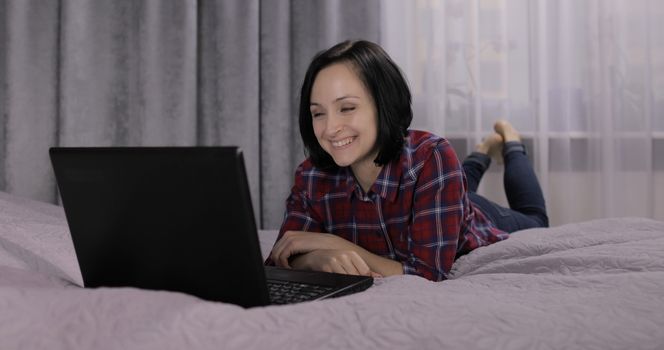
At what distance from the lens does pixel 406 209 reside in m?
1.23

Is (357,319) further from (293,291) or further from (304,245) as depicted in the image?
(304,245)

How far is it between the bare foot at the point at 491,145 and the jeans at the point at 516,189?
0.15ft

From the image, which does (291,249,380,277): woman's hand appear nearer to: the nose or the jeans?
the nose

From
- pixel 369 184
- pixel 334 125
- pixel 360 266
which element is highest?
pixel 334 125

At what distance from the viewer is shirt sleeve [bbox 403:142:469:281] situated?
3.68 ft

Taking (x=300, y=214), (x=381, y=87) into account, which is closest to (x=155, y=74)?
(x=300, y=214)

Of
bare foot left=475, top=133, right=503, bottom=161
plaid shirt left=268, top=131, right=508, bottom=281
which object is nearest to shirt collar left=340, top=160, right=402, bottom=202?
plaid shirt left=268, top=131, right=508, bottom=281

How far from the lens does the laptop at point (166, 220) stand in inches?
24.5

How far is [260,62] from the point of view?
2.23 metres

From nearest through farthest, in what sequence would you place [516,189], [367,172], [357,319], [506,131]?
[357,319] → [367,172] → [516,189] → [506,131]

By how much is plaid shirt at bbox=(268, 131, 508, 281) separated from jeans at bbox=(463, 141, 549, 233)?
1.38 ft

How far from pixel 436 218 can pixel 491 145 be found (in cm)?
105

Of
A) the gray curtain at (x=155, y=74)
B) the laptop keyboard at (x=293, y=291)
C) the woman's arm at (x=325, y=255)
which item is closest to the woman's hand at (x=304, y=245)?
the woman's arm at (x=325, y=255)

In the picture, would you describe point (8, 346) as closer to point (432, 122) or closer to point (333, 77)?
point (333, 77)
